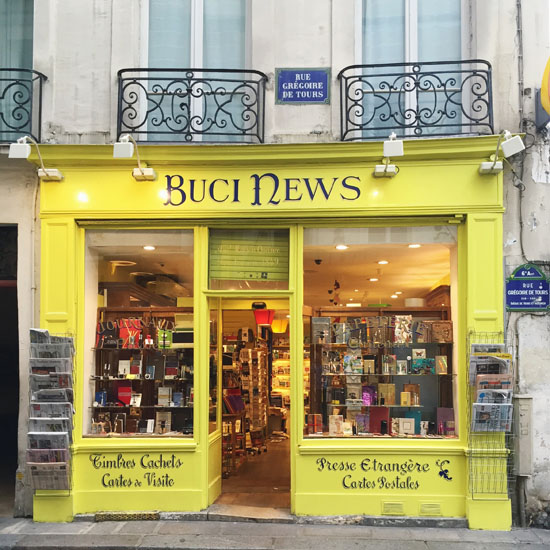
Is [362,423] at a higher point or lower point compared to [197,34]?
lower

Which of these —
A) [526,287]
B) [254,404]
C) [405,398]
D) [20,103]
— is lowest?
[254,404]

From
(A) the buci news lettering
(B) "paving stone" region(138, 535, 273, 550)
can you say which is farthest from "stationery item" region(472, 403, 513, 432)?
A: (A) the buci news lettering

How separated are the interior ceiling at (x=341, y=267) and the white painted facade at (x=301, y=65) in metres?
0.94

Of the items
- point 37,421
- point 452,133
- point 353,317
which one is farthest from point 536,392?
point 37,421

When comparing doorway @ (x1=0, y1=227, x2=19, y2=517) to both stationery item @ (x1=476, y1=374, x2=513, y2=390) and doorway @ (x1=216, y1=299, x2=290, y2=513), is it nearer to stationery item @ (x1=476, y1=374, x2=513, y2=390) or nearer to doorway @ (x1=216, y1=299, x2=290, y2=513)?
doorway @ (x1=216, y1=299, x2=290, y2=513)

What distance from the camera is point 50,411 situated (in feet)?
25.2

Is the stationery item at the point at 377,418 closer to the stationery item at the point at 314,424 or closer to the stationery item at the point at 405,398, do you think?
the stationery item at the point at 405,398

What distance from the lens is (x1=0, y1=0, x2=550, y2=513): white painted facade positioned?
7641 millimetres

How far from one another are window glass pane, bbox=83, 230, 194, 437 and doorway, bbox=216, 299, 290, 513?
814mm

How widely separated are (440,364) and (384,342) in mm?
723

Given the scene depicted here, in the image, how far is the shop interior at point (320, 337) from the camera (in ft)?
26.0

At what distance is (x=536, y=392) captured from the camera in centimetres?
753

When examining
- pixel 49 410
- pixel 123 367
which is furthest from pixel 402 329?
pixel 49 410

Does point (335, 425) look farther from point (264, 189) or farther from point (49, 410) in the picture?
point (49, 410)
